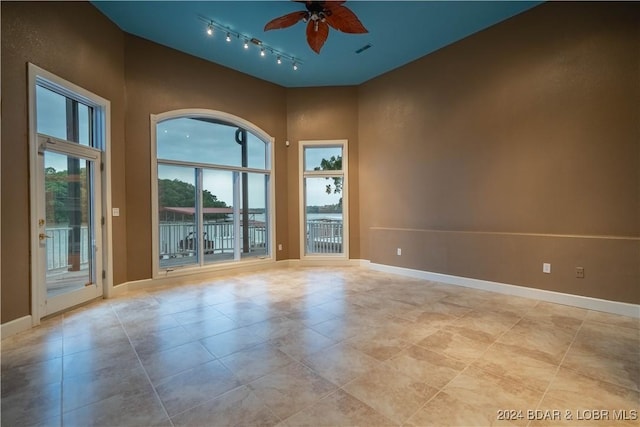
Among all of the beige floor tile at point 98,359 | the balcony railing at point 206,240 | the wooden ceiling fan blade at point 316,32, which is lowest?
the beige floor tile at point 98,359

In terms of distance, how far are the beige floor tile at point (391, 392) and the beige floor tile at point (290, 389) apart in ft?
0.70

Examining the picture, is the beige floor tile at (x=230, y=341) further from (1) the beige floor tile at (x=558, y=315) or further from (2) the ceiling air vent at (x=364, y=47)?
(2) the ceiling air vent at (x=364, y=47)

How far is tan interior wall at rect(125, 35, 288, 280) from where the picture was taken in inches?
181

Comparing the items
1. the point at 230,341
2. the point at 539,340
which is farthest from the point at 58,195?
the point at 539,340

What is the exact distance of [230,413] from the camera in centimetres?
179

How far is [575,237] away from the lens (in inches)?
144

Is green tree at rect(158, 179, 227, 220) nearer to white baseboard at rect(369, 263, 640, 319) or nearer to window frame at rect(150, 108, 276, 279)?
window frame at rect(150, 108, 276, 279)

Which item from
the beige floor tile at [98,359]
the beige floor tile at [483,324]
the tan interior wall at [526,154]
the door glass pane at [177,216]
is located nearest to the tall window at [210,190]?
the door glass pane at [177,216]

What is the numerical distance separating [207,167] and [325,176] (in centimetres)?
252

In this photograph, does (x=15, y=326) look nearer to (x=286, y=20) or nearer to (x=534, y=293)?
(x=286, y=20)

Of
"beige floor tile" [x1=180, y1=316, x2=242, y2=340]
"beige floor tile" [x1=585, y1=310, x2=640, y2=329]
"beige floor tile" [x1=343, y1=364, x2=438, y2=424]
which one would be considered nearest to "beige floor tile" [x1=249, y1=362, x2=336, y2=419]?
"beige floor tile" [x1=343, y1=364, x2=438, y2=424]

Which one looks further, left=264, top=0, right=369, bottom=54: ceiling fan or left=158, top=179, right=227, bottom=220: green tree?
left=158, top=179, right=227, bottom=220: green tree

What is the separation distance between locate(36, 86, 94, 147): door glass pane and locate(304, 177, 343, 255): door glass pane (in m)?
3.93

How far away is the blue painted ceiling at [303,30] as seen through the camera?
3.94m
